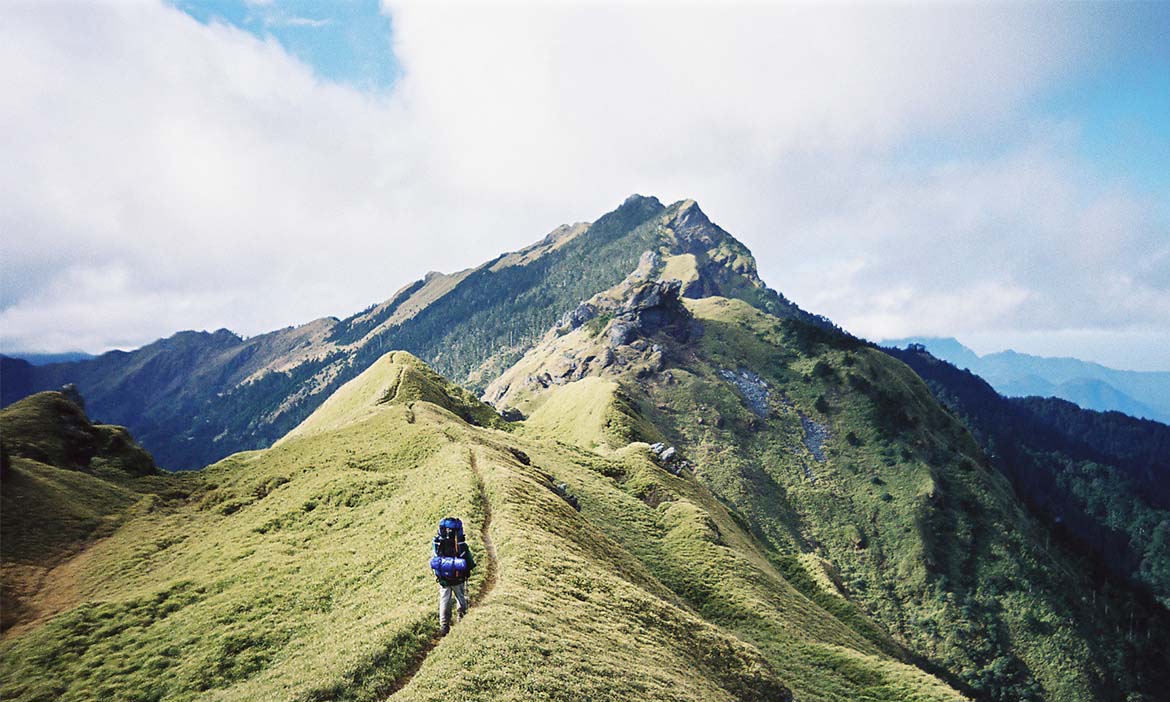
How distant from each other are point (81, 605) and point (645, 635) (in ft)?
112

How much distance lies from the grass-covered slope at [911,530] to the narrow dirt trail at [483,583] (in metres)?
56.0

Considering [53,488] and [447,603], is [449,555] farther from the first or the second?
[53,488]

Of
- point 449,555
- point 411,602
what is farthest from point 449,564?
point 411,602

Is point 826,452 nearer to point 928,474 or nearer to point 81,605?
point 928,474

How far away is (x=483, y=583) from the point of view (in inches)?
1098

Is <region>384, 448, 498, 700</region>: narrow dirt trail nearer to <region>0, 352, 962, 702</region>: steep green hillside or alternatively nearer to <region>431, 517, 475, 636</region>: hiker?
<region>0, 352, 962, 702</region>: steep green hillside

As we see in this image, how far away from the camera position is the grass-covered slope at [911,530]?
124875 mm

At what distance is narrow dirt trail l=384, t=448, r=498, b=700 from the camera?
70.9ft

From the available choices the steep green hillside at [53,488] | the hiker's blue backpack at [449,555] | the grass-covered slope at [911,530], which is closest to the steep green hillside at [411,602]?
the steep green hillside at [53,488]

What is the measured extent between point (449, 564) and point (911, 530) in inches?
6500

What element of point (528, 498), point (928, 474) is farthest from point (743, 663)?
point (928, 474)

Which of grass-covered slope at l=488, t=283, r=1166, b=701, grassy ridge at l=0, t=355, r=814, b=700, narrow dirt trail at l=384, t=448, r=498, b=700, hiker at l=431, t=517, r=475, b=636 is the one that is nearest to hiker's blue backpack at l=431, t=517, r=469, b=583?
hiker at l=431, t=517, r=475, b=636

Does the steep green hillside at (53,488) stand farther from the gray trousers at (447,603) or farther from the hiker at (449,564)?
the hiker at (449,564)

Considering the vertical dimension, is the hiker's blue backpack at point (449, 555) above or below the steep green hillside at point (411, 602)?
above
